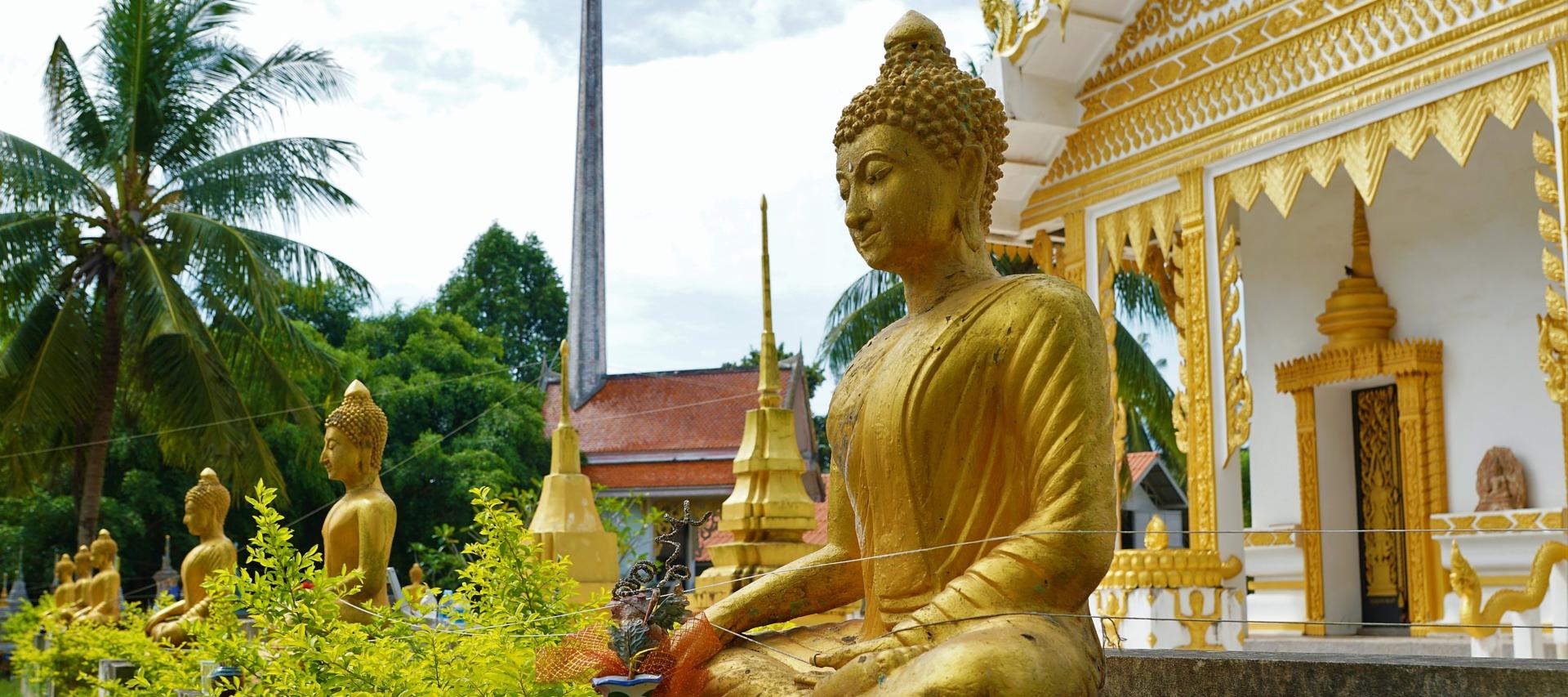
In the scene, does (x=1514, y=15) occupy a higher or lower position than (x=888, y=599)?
higher

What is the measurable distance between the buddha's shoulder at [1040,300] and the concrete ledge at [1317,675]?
1.41 meters

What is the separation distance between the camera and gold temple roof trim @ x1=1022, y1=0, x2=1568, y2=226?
786 cm

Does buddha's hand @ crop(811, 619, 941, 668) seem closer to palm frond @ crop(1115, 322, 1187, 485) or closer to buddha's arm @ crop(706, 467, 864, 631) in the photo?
buddha's arm @ crop(706, 467, 864, 631)

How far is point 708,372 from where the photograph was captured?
30547 millimetres

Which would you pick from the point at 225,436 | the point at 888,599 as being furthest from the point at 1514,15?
the point at 225,436

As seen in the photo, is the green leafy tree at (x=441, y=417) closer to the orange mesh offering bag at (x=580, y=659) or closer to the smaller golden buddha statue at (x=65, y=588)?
the smaller golden buddha statue at (x=65, y=588)

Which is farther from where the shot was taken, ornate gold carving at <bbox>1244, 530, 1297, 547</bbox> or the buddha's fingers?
ornate gold carving at <bbox>1244, 530, 1297, 547</bbox>

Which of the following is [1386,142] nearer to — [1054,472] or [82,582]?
[1054,472]

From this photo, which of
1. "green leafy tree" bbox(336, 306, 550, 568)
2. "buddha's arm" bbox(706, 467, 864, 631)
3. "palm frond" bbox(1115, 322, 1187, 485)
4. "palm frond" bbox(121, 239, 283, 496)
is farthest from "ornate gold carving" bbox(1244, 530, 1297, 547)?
"green leafy tree" bbox(336, 306, 550, 568)

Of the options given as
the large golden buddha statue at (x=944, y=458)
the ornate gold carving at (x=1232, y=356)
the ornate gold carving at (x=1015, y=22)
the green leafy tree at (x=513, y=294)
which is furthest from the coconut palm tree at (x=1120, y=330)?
the green leafy tree at (x=513, y=294)

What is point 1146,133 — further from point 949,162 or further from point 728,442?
point 728,442

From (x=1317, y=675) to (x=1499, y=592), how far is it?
12.8 ft

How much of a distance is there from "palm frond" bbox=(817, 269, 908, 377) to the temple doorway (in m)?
8.77

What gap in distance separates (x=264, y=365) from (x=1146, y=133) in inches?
488
